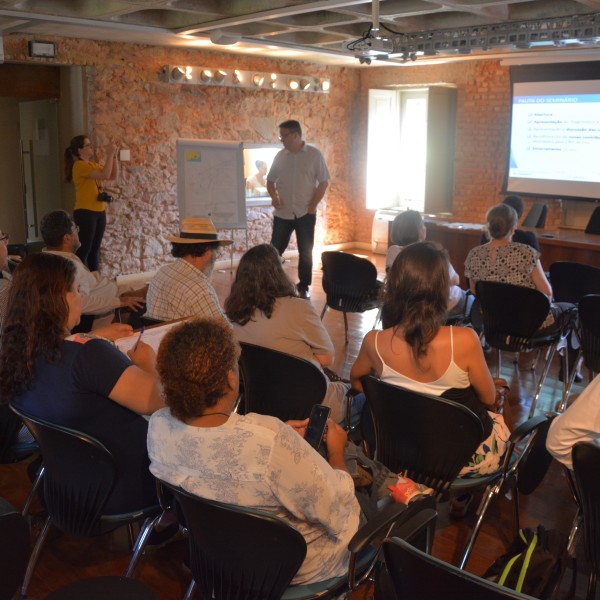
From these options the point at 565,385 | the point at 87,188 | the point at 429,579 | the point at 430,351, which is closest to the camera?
the point at 429,579

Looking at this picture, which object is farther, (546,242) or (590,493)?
(546,242)

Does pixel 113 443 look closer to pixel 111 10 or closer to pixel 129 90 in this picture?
pixel 111 10

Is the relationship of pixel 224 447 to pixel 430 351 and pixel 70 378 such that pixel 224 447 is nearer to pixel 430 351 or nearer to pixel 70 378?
pixel 70 378

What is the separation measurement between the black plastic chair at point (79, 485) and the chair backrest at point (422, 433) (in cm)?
85

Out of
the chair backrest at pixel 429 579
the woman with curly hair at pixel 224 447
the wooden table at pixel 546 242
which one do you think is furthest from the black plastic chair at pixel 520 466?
the wooden table at pixel 546 242

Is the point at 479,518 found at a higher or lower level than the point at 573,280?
lower

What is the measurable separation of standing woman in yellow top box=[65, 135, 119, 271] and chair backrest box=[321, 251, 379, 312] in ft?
9.88

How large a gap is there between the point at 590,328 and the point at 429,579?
289 cm

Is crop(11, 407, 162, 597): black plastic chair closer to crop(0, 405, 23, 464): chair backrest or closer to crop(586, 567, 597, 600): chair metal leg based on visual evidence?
crop(0, 405, 23, 464): chair backrest

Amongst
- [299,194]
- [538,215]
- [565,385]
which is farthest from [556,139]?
[565,385]

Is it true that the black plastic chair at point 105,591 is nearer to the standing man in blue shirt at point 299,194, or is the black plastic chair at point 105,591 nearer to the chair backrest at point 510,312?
the chair backrest at point 510,312

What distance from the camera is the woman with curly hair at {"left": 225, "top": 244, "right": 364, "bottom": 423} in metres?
3.22

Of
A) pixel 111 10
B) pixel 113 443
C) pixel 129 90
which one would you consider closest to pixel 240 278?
pixel 113 443

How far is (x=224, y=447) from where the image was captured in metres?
1.76
